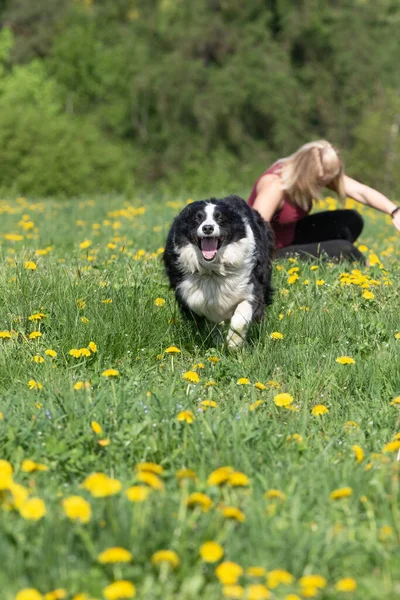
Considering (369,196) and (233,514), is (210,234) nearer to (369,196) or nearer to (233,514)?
(369,196)

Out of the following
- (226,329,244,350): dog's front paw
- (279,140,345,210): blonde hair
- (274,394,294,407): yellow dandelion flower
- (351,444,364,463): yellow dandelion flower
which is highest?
(279,140,345,210): blonde hair

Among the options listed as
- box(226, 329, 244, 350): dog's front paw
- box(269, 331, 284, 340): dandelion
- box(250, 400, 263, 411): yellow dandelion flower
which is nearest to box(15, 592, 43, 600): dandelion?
box(250, 400, 263, 411): yellow dandelion flower

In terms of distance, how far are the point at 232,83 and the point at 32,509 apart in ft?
88.8

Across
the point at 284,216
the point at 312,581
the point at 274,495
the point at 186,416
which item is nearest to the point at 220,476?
the point at 274,495

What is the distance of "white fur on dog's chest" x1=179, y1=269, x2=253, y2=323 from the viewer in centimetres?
435

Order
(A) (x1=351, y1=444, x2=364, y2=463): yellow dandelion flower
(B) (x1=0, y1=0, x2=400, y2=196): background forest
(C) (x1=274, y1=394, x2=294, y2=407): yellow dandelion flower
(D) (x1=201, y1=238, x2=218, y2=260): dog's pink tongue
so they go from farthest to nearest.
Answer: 1. (B) (x1=0, y1=0, x2=400, y2=196): background forest
2. (D) (x1=201, y1=238, x2=218, y2=260): dog's pink tongue
3. (C) (x1=274, y1=394, x2=294, y2=407): yellow dandelion flower
4. (A) (x1=351, y1=444, x2=364, y2=463): yellow dandelion flower

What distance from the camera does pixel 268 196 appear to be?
225 inches

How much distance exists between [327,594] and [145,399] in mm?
1204

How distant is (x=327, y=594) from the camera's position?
1.85 m

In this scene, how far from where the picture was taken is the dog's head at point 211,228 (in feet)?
13.6

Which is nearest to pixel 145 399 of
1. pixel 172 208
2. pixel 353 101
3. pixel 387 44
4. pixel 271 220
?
pixel 271 220

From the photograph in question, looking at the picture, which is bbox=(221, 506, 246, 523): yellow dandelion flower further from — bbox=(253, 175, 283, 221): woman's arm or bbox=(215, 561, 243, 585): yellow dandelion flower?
bbox=(253, 175, 283, 221): woman's arm

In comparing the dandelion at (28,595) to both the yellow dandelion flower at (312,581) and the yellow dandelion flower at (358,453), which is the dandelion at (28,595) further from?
the yellow dandelion flower at (358,453)

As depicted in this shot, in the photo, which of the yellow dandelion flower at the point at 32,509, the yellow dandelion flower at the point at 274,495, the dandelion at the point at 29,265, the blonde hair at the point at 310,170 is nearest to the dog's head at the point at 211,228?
the dandelion at the point at 29,265
